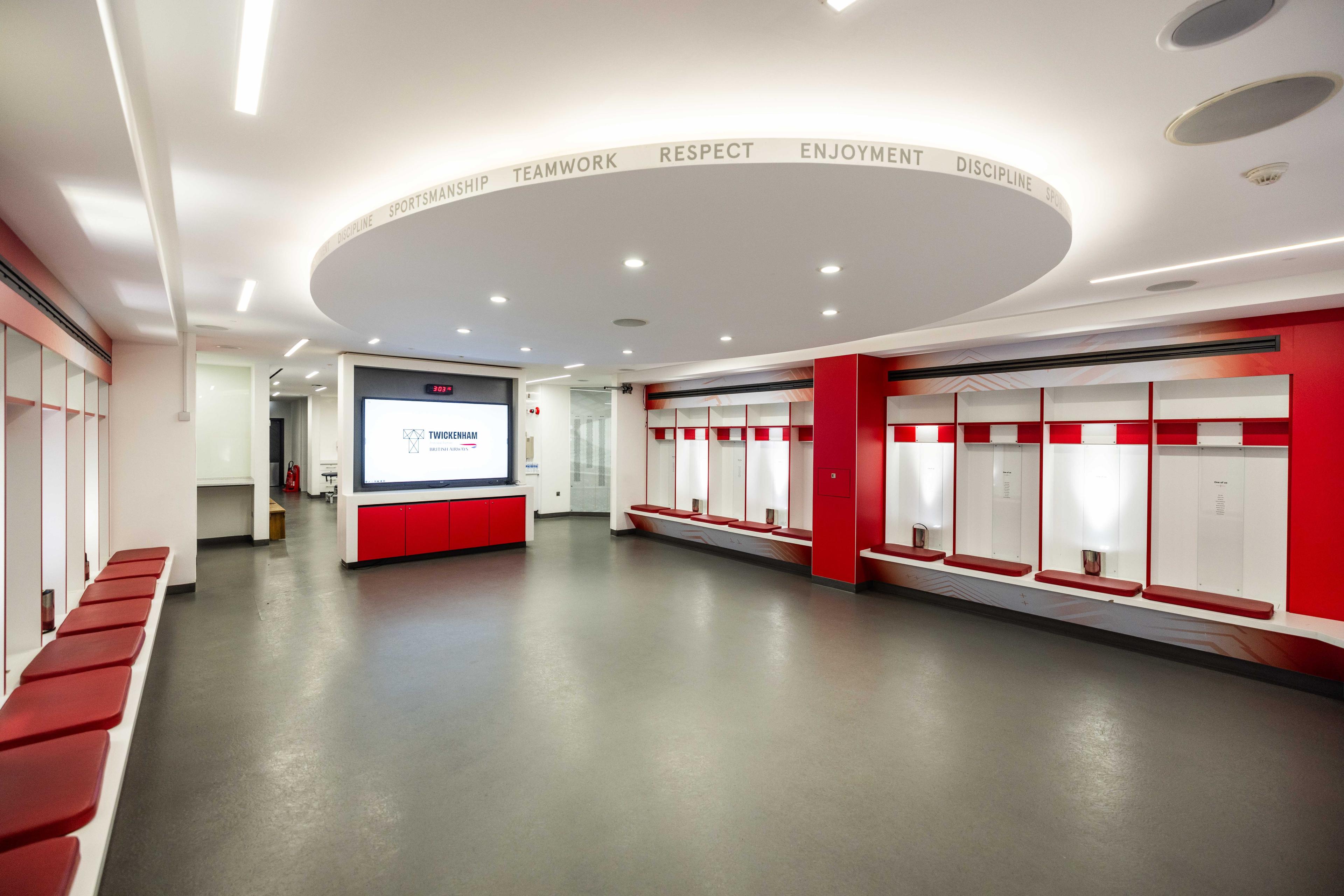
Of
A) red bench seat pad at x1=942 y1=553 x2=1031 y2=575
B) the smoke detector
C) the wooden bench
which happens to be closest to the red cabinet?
the wooden bench

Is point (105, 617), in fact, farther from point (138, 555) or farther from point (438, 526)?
point (438, 526)

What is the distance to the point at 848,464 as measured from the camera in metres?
6.75

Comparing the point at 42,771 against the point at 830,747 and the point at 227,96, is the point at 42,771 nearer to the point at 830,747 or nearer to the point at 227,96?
the point at 227,96

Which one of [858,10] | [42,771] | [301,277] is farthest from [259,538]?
[858,10]

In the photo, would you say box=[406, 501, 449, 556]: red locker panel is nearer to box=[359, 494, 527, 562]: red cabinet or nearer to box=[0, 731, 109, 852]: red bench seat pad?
box=[359, 494, 527, 562]: red cabinet

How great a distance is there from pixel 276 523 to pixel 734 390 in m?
7.84

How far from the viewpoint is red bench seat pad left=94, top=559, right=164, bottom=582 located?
4812 millimetres

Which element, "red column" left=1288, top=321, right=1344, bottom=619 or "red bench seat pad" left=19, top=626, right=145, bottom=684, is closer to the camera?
"red bench seat pad" left=19, top=626, right=145, bottom=684

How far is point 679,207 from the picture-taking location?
7.93 feet

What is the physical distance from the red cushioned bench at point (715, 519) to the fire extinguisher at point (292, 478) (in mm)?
14137

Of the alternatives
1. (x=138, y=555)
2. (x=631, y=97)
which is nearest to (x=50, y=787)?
(x=631, y=97)

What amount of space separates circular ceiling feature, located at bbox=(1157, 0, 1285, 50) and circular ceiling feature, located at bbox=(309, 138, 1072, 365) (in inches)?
23.0

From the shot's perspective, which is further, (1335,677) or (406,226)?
(1335,677)

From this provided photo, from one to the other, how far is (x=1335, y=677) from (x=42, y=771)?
720 cm
